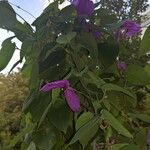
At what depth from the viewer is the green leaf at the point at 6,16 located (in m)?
1.00

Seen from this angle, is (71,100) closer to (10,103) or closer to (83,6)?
(83,6)

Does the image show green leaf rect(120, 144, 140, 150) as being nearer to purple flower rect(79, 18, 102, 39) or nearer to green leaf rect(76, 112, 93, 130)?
green leaf rect(76, 112, 93, 130)

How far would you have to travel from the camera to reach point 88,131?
875mm

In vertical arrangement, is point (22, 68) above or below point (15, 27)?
below

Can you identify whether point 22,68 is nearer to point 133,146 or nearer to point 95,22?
point 95,22

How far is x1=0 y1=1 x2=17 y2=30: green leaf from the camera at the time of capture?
39.3 inches

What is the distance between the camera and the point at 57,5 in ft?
3.51

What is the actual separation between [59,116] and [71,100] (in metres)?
0.05

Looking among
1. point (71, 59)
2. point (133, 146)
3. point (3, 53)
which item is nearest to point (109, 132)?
point (133, 146)

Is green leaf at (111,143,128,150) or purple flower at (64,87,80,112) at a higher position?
purple flower at (64,87,80,112)

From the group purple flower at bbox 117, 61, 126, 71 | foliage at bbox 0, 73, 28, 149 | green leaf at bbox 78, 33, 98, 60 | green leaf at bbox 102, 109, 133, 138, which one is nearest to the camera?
green leaf at bbox 102, 109, 133, 138

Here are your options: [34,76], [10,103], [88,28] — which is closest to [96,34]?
[88,28]

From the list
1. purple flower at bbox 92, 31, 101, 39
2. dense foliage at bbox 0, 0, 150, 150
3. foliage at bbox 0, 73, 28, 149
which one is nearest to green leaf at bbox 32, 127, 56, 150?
dense foliage at bbox 0, 0, 150, 150

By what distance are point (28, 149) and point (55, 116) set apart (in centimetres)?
12
